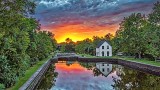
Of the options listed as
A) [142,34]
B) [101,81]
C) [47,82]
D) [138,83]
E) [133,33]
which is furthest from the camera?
[133,33]

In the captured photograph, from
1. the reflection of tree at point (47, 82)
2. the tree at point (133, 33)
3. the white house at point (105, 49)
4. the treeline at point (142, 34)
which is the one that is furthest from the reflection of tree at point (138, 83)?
the white house at point (105, 49)

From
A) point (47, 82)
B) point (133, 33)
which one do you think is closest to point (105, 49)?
point (133, 33)

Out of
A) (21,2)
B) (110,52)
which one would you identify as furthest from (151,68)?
(110,52)

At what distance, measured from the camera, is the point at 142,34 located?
59.3 meters

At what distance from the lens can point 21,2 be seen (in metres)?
17.9

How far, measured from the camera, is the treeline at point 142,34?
49.4m

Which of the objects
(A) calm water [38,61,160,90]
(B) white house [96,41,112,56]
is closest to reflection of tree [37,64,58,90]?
(A) calm water [38,61,160,90]

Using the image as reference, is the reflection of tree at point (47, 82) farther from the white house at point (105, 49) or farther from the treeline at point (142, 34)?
the white house at point (105, 49)

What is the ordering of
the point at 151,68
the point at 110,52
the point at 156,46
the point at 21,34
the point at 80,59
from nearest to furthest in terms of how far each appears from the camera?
the point at 21,34 → the point at 151,68 → the point at 156,46 → the point at 80,59 → the point at 110,52

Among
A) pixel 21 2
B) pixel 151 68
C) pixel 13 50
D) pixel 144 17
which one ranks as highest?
pixel 144 17

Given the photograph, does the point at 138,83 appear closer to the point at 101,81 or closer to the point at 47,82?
the point at 101,81

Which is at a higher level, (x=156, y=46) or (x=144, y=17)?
(x=144, y=17)

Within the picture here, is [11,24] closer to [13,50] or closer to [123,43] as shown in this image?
[13,50]

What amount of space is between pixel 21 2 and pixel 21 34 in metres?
7.59
